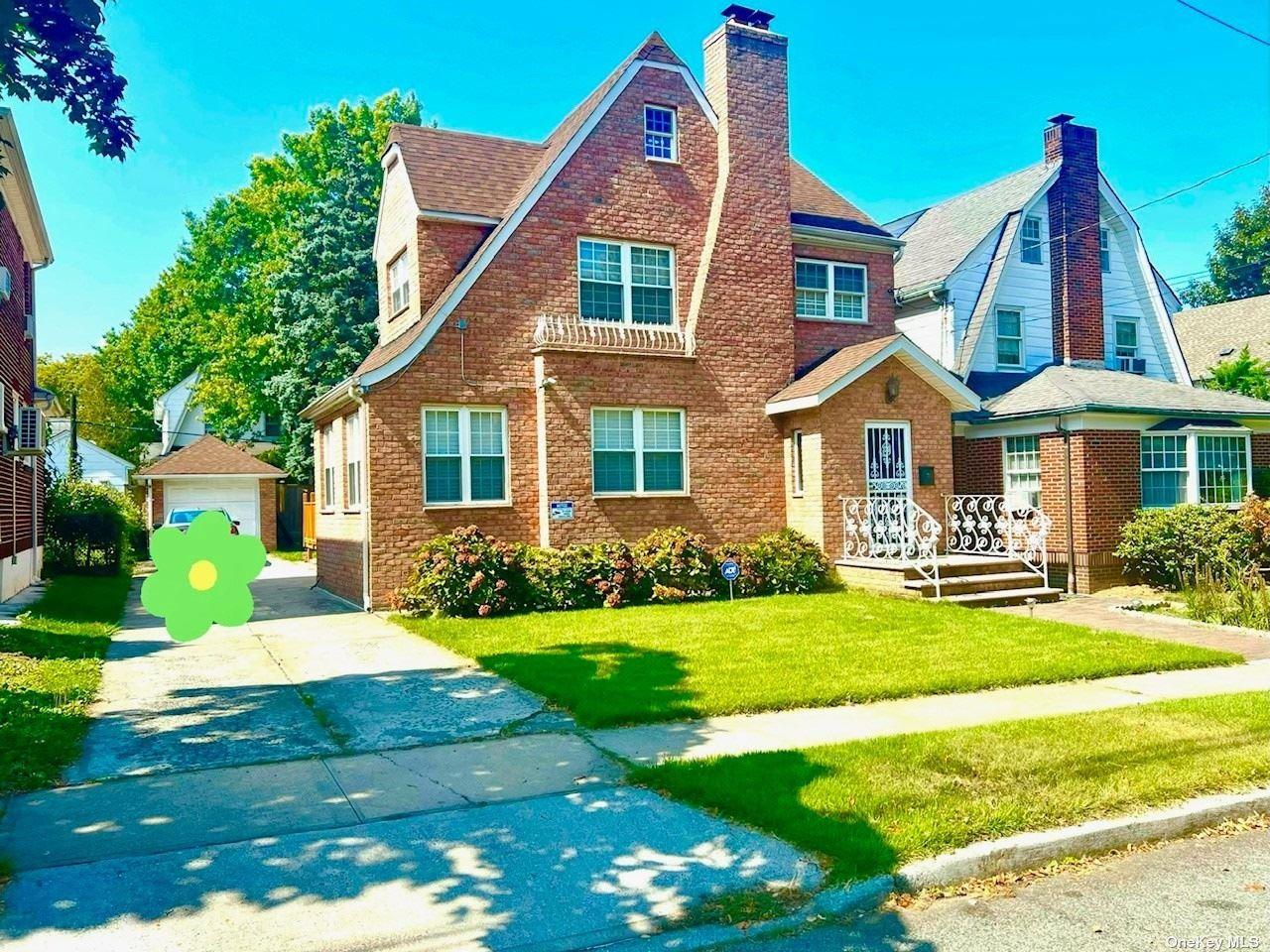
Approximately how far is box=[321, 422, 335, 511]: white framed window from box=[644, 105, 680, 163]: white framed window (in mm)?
8265

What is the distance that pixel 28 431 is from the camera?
18141mm

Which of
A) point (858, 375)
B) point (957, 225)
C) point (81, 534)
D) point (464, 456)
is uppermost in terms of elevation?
point (957, 225)

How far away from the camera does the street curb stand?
4.43 metres

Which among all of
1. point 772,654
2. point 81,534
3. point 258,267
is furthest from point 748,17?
point 258,267

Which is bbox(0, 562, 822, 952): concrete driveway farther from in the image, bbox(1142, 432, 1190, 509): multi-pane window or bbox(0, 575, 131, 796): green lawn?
bbox(1142, 432, 1190, 509): multi-pane window

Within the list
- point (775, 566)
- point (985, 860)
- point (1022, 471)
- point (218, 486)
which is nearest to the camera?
point (985, 860)

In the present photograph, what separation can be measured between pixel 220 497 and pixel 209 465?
119cm

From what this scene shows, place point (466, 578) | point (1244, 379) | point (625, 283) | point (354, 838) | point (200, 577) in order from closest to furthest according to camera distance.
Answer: point (200, 577) < point (354, 838) < point (466, 578) < point (625, 283) < point (1244, 379)

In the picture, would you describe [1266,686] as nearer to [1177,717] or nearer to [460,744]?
[1177,717]

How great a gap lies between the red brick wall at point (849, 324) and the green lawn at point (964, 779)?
12.4 meters

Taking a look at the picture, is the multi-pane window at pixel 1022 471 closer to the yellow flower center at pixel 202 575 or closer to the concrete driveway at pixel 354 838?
the concrete driveway at pixel 354 838

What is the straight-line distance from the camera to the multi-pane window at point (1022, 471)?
18.5 metres

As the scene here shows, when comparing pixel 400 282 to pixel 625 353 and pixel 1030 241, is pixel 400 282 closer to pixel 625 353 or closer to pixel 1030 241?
pixel 625 353

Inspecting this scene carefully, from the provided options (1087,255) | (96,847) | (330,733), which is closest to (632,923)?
(96,847)
